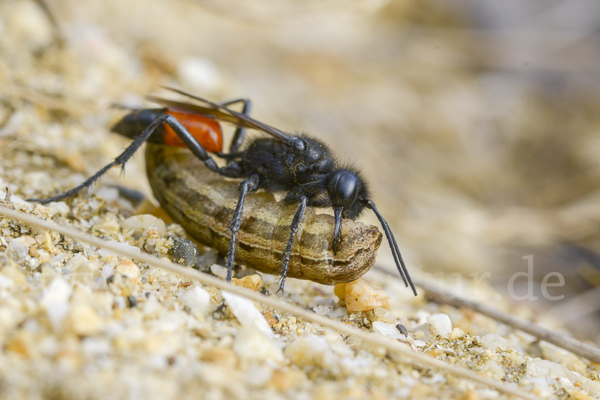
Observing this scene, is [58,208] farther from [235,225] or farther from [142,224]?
[235,225]

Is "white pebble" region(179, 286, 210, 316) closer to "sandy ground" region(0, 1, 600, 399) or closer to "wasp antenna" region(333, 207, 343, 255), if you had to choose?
"sandy ground" region(0, 1, 600, 399)

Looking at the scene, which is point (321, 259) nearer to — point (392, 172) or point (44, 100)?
point (44, 100)

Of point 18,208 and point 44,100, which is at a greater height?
point 44,100

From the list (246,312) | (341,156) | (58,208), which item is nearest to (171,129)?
(58,208)

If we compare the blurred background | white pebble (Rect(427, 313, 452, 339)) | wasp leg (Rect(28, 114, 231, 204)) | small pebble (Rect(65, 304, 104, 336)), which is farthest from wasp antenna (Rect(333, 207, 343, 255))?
the blurred background

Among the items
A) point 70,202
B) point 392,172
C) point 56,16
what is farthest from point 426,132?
point 70,202

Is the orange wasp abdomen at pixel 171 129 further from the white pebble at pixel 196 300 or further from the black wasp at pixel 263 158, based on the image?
the white pebble at pixel 196 300

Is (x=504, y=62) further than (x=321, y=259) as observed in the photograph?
Yes
